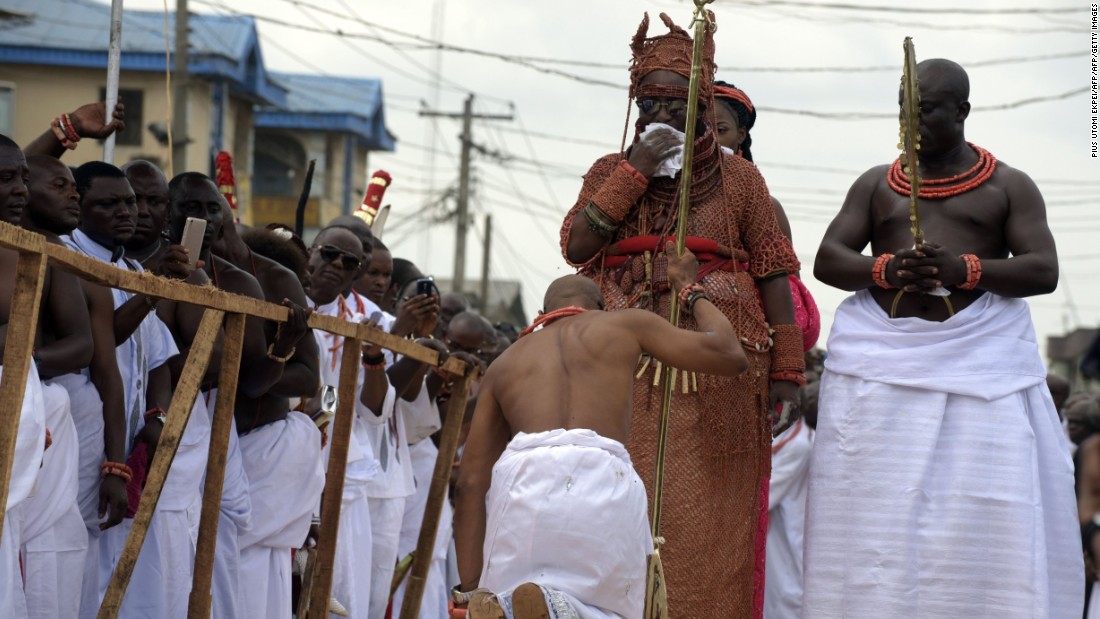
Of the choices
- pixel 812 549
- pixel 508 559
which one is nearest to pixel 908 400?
pixel 812 549

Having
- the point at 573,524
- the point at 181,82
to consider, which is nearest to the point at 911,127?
the point at 573,524

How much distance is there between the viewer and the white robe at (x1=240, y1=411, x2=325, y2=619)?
7.67 meters

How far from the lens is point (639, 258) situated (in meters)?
6.87

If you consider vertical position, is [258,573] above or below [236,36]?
below

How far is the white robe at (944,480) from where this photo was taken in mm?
6469

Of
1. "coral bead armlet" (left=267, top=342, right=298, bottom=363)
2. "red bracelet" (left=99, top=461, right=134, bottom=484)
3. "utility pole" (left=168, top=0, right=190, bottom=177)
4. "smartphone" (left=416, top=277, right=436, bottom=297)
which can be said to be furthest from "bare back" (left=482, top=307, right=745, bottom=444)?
"utility pole" (left=168, top=0, right=190, bottom=177)

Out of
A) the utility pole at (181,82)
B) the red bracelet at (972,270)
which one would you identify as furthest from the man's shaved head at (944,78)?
the utility pole at (181,82)

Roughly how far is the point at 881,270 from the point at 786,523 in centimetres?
496

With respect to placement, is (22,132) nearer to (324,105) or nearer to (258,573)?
(324,105)

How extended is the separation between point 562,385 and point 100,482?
198cm

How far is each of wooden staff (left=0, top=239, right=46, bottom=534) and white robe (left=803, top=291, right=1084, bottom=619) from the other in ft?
11.3

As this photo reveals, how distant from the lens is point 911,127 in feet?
21.2

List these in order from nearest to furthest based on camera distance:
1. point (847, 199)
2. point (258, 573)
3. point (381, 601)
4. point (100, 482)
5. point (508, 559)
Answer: point (508, 559) → point (100, 482) → point (847, 199) → point (258, 573) → point (381, 601)

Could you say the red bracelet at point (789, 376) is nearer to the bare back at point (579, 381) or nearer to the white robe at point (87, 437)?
the bare back at point (579, 381)
